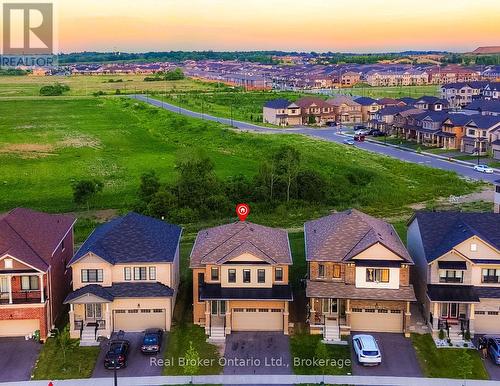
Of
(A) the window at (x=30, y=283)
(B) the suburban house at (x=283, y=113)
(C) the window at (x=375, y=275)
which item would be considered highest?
(B) the suburban house at (x=283, y=113)

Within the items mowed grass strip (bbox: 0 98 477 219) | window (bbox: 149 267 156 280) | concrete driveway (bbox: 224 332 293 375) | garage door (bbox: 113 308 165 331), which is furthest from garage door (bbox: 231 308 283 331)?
mowed grass strip (bbox: 0 98 477 219)

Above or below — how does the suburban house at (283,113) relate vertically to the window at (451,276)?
above

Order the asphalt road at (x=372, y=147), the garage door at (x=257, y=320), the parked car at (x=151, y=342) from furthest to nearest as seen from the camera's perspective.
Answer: the asphalt road at (x=372, y=147) → the garage door at (x=257, y=320) → the parked car at (x=151, y=342)

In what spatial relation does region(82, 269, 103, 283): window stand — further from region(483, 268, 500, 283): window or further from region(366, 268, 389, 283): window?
region(483, 268, 500, 283): window

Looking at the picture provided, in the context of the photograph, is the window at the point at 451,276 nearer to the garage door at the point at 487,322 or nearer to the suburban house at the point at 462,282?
the suburban house at the point at 462,282

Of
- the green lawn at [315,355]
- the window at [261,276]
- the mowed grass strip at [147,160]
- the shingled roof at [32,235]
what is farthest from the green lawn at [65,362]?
the mowed grass strip at [147,160]

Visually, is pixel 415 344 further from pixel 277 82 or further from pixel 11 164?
pixel 277 82
